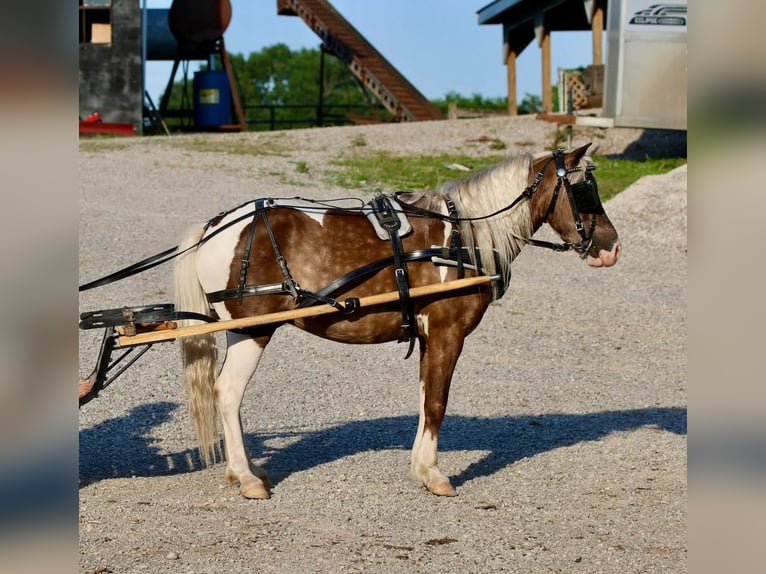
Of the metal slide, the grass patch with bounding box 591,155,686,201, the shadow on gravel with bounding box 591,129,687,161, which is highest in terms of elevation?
the metal slide

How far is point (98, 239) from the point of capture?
1341 centimetres

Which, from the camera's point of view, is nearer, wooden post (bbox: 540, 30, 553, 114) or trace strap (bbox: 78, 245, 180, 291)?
trace strap (bbox: 78, 245, 180, 291)

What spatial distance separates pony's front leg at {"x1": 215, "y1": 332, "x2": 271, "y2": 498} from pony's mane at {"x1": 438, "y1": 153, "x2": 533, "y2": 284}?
1.38m

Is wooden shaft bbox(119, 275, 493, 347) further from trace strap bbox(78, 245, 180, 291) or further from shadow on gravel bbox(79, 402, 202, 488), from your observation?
shadow on gravel bbox(79, 402, 202, 488)

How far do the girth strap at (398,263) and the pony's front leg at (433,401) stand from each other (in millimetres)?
172

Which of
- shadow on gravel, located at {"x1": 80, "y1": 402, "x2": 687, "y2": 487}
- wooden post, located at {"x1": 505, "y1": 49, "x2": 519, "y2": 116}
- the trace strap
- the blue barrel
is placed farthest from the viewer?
the blue barrel

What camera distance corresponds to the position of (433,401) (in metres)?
5.61

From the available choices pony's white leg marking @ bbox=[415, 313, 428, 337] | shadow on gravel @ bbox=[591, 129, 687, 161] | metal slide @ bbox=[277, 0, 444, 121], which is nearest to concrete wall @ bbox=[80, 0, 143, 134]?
metal slide @ bbox=[277, 0, 444, 121]

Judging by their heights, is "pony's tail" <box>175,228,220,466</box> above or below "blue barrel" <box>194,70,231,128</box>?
below

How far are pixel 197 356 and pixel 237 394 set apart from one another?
0.34 m

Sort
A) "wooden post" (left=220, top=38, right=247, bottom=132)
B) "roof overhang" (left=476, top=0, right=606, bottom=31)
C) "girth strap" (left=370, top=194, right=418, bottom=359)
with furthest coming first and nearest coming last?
"wooden post" (left=220, top=38, right=247, bottom=132)
"roof overhang" (left=476, top=0, right=606, bottom=31)
"girth strap" (left=370, top=194, right=418, bottom=359)

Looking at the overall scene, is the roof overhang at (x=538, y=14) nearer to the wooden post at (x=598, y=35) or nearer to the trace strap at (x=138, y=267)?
the wooden post at (x=598, y=35)

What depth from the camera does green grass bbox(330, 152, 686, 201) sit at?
17.5 metres

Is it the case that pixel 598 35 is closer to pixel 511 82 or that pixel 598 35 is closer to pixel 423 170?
pixel 511 82
